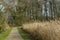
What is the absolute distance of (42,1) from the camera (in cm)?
5338

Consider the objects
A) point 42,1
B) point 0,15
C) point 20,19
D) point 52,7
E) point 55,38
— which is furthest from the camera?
point 20,19

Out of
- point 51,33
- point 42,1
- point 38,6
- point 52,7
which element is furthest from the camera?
point 38,6

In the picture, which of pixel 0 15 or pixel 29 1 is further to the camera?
pixel 29 1

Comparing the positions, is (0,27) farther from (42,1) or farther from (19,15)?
(19,15)

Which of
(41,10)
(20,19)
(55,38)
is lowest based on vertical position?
(20,19)

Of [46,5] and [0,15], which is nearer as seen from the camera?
[0,15]

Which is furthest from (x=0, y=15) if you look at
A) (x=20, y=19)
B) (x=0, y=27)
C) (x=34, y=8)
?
(x=20, y=19)

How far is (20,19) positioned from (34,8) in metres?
36.2

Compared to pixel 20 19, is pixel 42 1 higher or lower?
higher

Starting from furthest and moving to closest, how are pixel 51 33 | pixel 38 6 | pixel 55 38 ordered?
pixel 38 6 → pixel 51 33 → pixel 55 38

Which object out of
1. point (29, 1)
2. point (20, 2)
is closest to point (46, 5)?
point (29, 1)

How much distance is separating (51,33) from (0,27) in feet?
72.3

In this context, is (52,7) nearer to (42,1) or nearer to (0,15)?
(42,1)

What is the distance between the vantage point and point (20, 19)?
3812 inches
